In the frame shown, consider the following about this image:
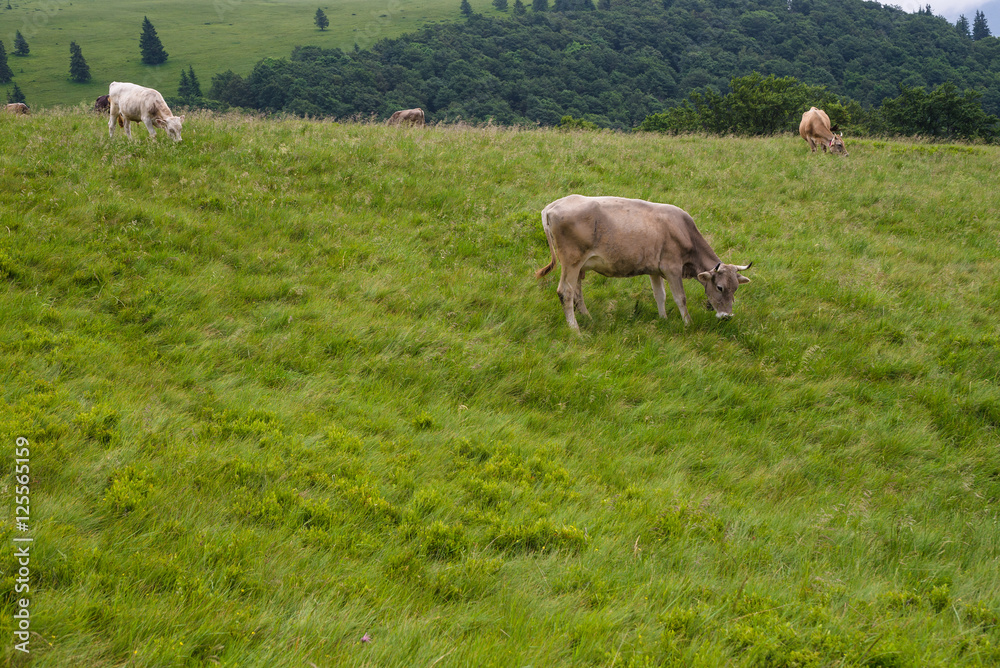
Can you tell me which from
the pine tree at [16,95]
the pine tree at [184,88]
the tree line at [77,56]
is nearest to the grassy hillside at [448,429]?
the pine tree at [16,95]

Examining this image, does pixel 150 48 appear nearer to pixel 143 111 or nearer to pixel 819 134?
pixel 143 111

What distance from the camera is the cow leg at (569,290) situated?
9.20 metres

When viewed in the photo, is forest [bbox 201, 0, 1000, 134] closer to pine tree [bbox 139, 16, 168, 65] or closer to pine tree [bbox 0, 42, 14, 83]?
pine tree [bbox 139, 16, 168, 65]

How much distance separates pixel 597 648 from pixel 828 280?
9.79 meters

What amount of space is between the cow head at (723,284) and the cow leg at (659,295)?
0.72 meters

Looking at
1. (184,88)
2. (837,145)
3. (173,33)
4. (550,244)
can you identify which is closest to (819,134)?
(837,145)

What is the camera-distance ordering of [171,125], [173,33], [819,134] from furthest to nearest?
[173,33], [819,134], [171,125]

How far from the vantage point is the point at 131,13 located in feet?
399

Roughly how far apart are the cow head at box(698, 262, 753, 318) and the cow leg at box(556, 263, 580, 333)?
2.20 metres

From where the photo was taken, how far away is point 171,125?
1362 centimetres

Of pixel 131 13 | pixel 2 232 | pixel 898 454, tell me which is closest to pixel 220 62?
pixel 131 13

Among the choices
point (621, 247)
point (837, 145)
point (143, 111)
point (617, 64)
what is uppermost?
point (617, 64)

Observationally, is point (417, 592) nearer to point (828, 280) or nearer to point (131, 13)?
point (828, 280)

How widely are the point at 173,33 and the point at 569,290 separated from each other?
457ft
